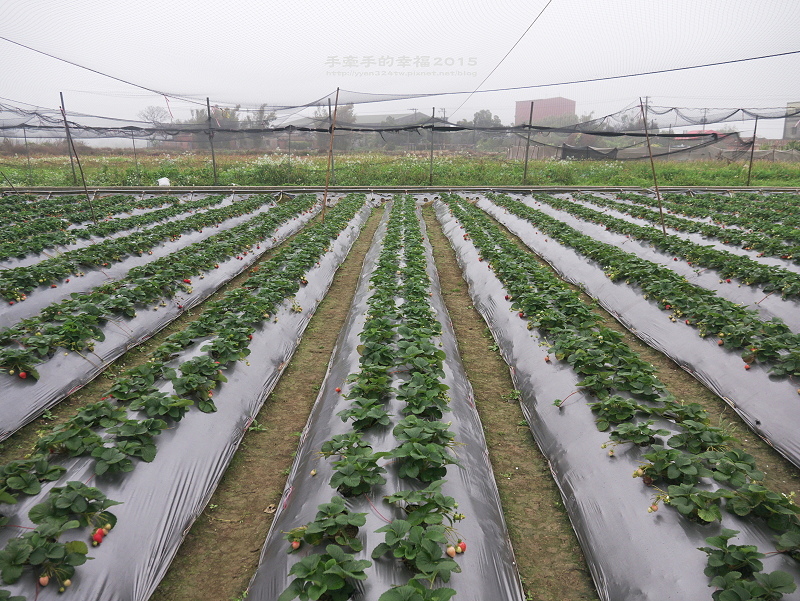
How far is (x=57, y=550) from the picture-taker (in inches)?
95.2

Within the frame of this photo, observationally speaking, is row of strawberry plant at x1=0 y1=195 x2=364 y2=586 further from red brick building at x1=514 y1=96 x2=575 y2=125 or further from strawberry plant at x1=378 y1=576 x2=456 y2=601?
red brick building at x1=514 y1=96 x2=575 y2=125

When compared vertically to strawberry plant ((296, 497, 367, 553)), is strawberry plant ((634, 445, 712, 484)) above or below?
above

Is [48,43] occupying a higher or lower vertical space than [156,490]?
higher

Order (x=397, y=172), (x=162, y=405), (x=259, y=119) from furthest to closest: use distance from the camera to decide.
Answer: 1. (x=397, y=172)
2. (x=259, y=119)
3. (x=162, y=405)

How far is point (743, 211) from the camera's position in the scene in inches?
556

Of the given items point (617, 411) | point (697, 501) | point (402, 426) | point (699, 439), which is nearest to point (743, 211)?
point (617, 411)

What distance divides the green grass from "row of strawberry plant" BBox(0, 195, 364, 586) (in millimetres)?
18477

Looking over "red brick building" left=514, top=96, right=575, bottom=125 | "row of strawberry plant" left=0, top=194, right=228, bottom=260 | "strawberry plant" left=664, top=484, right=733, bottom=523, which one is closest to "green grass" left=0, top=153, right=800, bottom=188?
"red brick building" left=514, top=96, right=575, bottom=125

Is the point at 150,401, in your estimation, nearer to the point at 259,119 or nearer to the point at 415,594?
the point at 415,594

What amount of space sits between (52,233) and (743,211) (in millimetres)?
17795

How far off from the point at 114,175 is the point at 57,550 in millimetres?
26057

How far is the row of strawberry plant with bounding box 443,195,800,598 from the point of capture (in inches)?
104

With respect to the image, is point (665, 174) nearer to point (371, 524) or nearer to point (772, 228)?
point (772, 228)

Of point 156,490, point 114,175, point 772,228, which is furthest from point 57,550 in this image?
point 114,175
